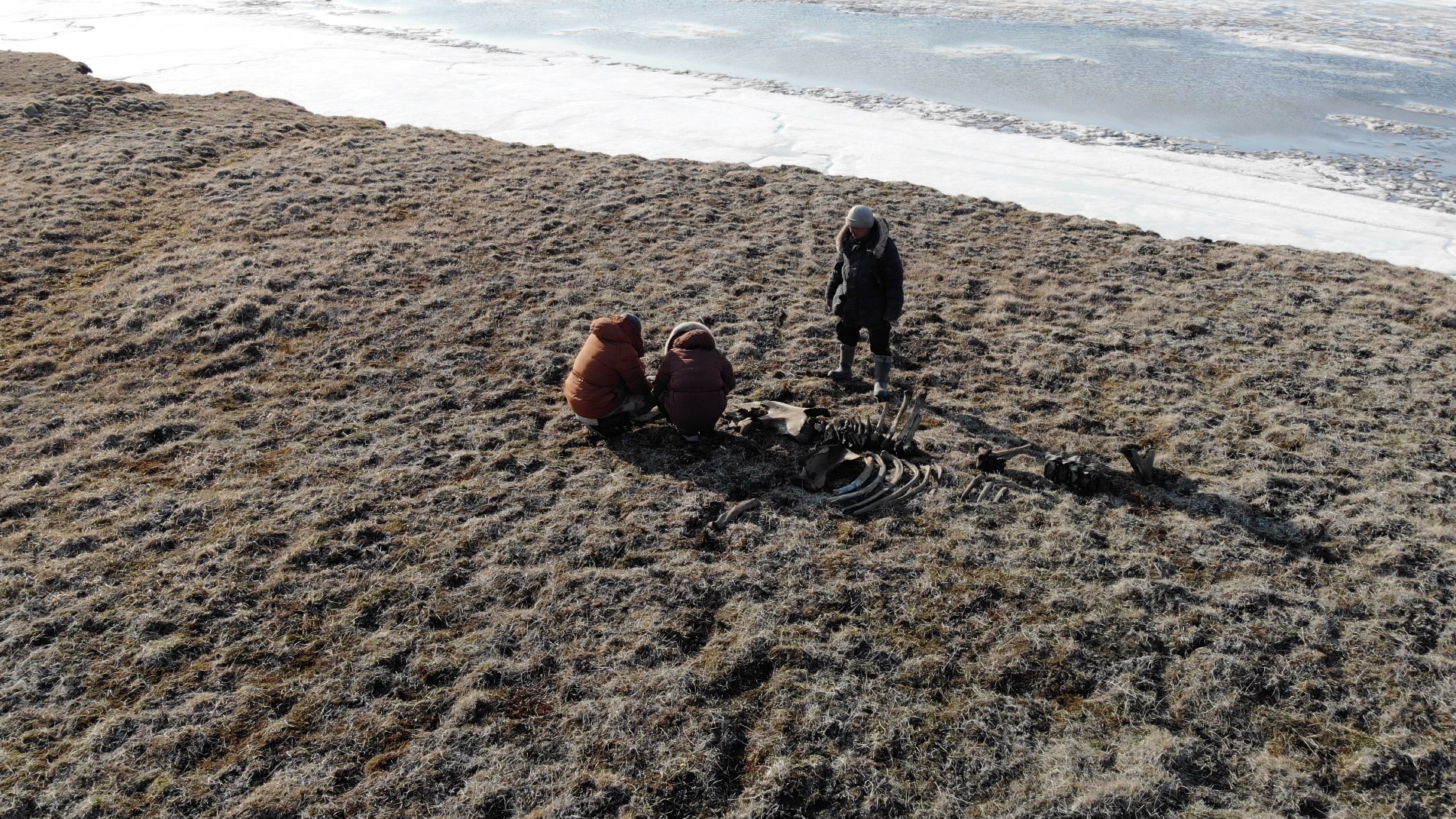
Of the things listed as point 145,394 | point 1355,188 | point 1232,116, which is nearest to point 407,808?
point 145,394

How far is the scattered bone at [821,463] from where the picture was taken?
7.45 meters

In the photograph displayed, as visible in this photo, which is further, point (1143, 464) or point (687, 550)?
point (1143, 464)

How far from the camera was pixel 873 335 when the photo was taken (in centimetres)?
881

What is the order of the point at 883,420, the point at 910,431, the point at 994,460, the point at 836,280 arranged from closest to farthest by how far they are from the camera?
the point at 994,460 → the point at 910,431 → the point at 883,420 → the point at 836,280

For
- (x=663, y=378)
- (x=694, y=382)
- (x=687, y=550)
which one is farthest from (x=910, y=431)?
(x=687, y=550)

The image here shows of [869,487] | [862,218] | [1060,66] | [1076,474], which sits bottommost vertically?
[869,487]

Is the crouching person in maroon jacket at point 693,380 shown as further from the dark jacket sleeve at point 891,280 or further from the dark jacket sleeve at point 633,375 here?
the dark jacket sleeve at point 891,280

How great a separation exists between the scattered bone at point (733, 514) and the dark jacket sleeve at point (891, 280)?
2637 mm

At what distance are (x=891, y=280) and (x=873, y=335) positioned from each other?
618mm

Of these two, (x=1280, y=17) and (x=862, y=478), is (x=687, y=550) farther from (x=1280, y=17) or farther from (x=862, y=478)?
(x=1280, y=17)

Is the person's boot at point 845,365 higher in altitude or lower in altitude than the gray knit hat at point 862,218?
lower

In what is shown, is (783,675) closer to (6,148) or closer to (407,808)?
(407,808)

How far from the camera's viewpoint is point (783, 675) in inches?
219

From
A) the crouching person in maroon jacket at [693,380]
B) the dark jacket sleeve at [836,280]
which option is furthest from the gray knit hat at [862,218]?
the crouching person in maroon jacket at [693,380]
